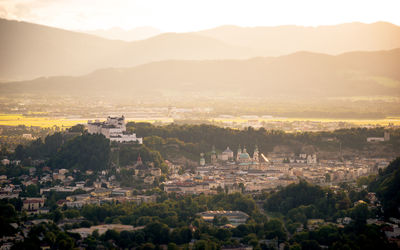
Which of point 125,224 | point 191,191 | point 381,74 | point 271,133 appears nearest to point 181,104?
point 381,74

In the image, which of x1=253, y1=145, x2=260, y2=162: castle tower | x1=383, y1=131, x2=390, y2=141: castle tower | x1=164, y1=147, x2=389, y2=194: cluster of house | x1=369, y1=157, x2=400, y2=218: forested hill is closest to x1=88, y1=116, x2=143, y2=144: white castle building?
x1=164, y1=147, x2=389, y2=194: cluster of house

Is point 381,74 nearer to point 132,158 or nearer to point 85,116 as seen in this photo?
point 85,116

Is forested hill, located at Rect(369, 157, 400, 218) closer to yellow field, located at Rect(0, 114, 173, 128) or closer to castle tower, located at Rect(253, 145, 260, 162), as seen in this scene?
castle tower, located at Rect(253, 145, 260, 162)

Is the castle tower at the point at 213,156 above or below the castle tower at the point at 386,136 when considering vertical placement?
below

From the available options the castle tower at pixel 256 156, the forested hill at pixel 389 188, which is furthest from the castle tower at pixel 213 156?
the forested hill at pixel 389 188

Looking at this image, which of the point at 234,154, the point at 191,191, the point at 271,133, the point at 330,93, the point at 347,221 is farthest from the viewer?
the point at 330,93

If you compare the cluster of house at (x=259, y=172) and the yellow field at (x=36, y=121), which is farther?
the yellow field at (x=36, y=121)

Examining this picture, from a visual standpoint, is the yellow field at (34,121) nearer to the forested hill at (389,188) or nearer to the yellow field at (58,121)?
the yellow field at (58,121)

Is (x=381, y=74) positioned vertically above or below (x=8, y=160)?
above

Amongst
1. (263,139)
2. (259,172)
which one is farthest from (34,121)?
(259,172)
